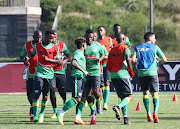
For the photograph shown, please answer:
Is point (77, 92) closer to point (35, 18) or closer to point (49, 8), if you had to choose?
point (35, 18)

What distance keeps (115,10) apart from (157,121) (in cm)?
3351

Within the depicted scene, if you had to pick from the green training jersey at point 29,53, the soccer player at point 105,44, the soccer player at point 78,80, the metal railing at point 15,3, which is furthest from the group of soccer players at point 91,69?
the metal railing at point 15,3

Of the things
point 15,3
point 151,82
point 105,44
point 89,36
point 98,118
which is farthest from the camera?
point 15,3

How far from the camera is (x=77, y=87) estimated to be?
34.7 ft

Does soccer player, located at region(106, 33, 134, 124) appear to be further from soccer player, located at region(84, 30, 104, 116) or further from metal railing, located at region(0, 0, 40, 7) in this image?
metal railing, located at region(0, 0, 40, 7)

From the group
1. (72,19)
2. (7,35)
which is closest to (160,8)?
(72,19)

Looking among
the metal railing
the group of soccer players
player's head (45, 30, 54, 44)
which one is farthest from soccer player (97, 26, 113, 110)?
the metal railing

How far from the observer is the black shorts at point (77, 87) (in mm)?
10570

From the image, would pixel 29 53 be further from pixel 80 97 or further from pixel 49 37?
pixel 80 97

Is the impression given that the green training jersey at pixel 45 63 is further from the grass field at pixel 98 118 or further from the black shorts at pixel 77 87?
the grass field at pixel 98 118

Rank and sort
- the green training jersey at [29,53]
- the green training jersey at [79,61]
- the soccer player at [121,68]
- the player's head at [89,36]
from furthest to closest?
1. the green training jersey at [29,53]
2. the player's head at [89,36]
3. the soccer player at [121,68]
4. the green training jersey at [79,61]

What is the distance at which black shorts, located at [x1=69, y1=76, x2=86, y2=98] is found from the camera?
1057 cm

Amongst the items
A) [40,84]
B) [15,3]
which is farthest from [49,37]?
[15,3]

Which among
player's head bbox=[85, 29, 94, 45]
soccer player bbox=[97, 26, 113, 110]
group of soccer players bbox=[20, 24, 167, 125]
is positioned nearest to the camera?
group of soccer players bbox=[20, 24, 167, 125]
